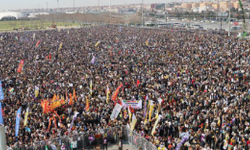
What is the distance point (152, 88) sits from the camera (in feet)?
73.6

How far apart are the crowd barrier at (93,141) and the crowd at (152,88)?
0.36m

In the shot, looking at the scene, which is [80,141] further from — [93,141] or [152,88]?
[152,88]

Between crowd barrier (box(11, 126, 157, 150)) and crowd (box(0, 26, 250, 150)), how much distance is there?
36cm

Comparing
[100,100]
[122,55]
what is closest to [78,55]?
[122,55]

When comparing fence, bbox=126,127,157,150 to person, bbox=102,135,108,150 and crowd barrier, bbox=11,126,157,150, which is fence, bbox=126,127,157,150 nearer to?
crowd barrier, bbox=11,126,157,150

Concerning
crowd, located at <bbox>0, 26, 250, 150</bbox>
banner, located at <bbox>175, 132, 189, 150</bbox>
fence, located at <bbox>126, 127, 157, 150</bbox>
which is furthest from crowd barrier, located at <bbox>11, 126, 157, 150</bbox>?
banner, located at <bbox>175, 132, 189, 150</bbox>

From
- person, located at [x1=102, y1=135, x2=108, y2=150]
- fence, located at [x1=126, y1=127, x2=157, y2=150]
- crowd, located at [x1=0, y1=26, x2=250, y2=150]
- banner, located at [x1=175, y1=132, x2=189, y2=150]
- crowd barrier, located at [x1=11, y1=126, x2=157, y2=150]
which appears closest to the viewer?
banner, located at [x1=175, y1=132, x2=189, y2=150]

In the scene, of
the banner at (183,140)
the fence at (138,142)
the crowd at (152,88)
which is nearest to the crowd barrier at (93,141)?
the fence at (138,142)

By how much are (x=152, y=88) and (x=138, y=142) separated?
25.5 feet

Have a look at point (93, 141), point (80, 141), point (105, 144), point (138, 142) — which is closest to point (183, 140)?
point (138, 142)

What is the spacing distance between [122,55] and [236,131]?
2125 cm

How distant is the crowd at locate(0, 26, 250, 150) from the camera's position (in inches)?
604

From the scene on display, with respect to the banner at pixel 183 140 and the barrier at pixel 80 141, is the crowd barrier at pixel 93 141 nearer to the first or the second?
the barrier at pixel 80 141

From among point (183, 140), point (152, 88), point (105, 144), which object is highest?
point (152, 88)
